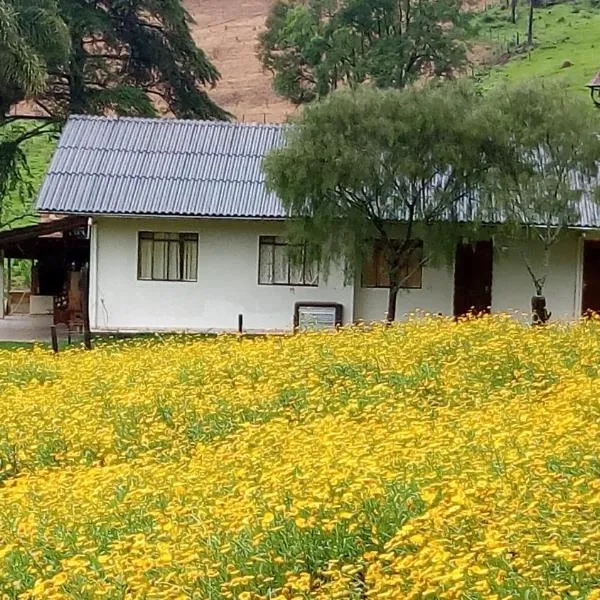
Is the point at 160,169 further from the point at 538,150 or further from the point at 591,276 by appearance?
the point at 591,276

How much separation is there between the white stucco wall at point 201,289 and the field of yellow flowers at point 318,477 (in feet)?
34.1

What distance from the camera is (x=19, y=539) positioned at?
5840 millimetres

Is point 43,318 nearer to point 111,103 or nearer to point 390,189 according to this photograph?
point 111,103

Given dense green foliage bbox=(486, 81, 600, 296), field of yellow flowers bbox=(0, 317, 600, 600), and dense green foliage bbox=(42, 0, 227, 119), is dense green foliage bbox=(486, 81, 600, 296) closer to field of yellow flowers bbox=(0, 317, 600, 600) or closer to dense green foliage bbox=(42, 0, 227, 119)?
field of yellow flowers bbox=(0, 317, 600, 600)

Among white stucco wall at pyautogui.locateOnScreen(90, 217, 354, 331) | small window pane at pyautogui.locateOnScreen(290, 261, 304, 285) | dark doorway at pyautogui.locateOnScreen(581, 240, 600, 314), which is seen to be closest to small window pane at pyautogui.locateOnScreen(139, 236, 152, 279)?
white stucco wall at pyautogui.locateOnScreen(90, 217, 354, 331)

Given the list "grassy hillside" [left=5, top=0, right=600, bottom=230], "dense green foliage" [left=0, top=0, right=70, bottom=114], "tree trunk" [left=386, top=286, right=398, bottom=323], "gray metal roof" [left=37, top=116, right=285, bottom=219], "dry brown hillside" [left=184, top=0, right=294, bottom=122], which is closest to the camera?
"tree trunk" [left=386, top=286, right=398, bottom=323]

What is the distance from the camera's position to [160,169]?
22.0 m

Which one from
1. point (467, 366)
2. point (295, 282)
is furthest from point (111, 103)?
point (467, 366)

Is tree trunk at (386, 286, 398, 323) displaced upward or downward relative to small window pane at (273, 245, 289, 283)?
downward

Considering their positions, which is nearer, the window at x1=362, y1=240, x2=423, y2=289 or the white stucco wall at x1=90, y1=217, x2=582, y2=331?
the window at x1=362, y1=240, x2=423, y2=289

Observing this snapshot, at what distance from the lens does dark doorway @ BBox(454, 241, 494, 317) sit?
2167 centimetres

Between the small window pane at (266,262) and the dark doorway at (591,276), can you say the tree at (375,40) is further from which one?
the small window pane at (266,262)

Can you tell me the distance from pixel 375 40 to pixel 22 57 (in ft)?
87.1

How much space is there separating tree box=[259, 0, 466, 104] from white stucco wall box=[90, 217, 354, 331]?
77.4 feet
